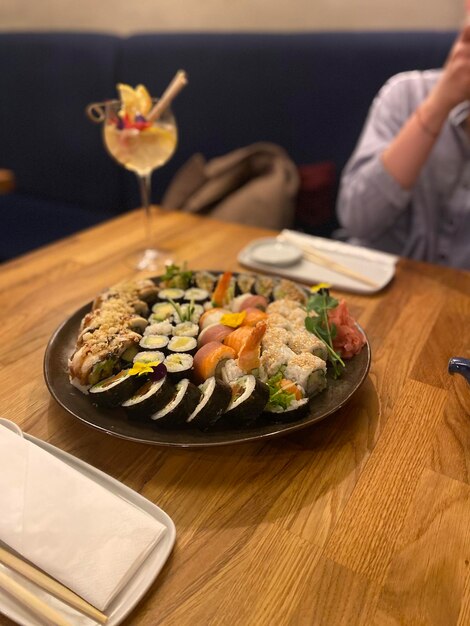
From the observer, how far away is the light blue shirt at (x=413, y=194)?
1589mm

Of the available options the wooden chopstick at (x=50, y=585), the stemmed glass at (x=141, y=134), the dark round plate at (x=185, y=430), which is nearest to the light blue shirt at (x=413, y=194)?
the stemmed glass at (x=141, y=134)

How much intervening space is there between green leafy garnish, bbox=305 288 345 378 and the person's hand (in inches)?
31.8

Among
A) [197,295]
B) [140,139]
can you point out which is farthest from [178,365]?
[140,139]

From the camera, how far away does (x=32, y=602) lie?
0.49 metres

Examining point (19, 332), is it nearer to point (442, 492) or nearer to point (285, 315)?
point (285, 315)

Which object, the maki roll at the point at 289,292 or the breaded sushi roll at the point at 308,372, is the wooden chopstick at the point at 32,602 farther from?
the maki roll at the point at 289,292

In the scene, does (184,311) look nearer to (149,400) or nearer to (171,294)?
(171,294)

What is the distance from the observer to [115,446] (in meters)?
0.74

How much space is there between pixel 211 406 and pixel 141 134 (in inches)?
33.8

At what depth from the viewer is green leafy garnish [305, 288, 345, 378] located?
0.82 metres

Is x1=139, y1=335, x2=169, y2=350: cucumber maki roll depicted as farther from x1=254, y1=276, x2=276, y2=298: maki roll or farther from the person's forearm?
the person's forearm

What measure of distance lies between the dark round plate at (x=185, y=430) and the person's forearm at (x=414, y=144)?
872mm

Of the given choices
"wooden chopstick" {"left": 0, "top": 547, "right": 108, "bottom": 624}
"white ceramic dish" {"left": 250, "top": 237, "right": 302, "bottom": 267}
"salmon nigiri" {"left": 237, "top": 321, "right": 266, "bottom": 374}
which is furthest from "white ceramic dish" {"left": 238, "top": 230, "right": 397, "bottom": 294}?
"wooden chopstick" {"left": 0, "top": 547, "right": 108, "bottom": 624}

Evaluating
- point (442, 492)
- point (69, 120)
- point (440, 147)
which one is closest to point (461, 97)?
point (440, 147)
